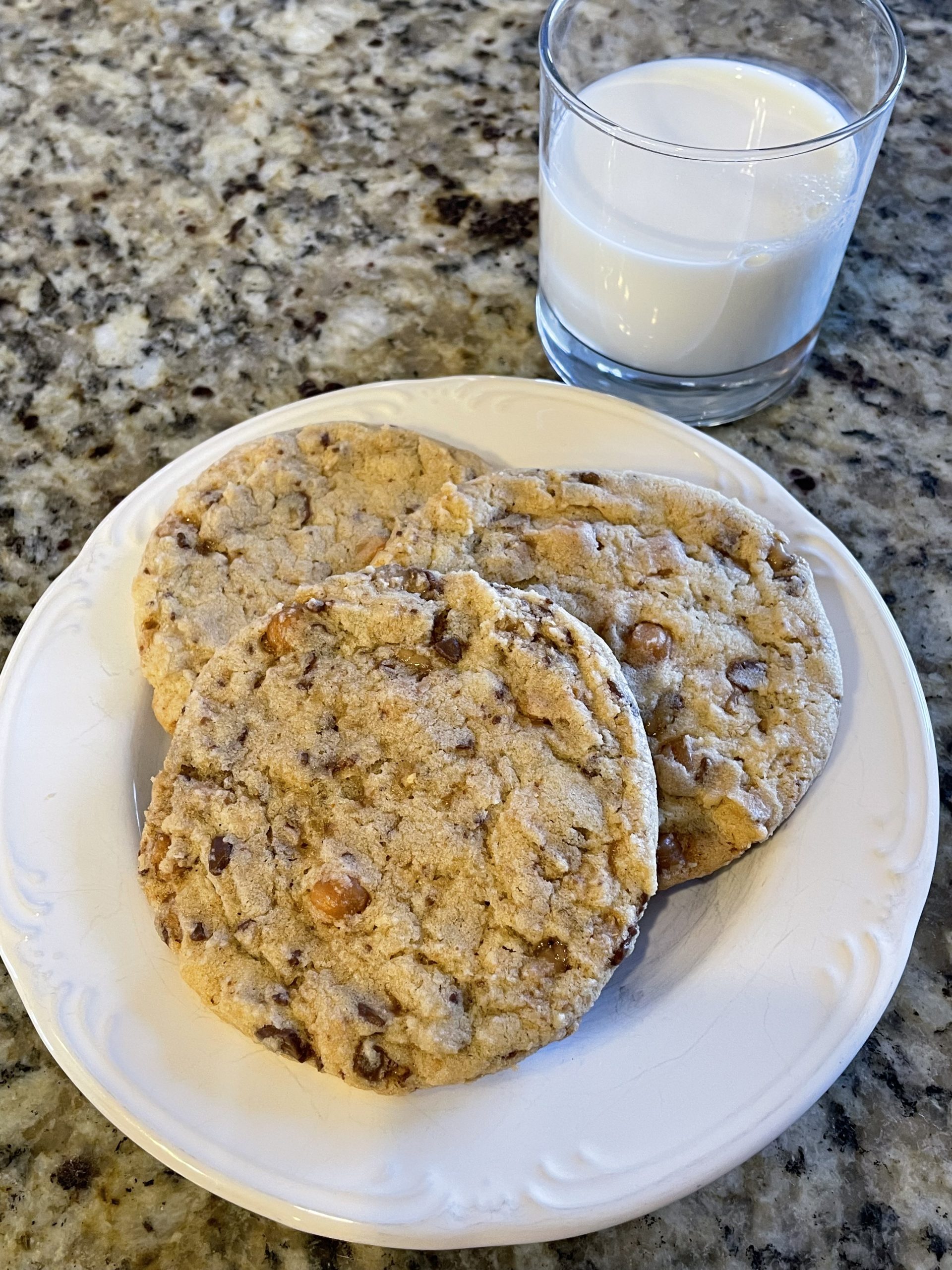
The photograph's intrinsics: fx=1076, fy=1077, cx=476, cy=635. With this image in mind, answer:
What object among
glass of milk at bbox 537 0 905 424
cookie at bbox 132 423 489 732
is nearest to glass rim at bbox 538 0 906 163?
glass of milk at bbox 537 0 905 424

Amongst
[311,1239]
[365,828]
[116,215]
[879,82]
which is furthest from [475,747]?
[116,215]

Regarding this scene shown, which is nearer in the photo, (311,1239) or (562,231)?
(311,1239)

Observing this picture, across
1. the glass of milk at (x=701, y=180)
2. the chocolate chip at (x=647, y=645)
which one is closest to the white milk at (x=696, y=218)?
the glass of milk at (x=701, y=180)

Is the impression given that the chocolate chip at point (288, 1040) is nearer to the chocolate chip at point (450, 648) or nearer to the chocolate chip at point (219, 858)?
the chocolate chip at point (219, 858)

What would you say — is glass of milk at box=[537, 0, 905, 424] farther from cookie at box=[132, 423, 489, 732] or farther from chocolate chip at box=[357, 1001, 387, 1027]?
chocolate chip at box=[357, 1001, 387, 1027]

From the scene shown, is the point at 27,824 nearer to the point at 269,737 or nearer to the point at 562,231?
the point at 269,737

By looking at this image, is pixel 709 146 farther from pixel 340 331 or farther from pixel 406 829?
pixel 406 829

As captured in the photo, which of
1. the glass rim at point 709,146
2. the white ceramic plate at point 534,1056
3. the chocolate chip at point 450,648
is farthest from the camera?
the glass rim at point 709,146
